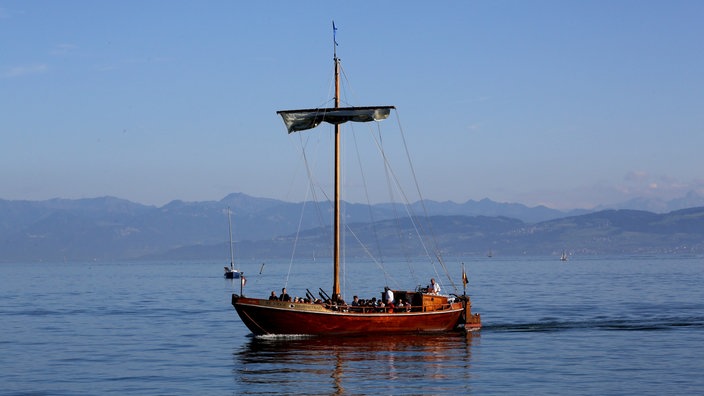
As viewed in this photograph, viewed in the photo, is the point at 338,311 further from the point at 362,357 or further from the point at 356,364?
the point at 356,364

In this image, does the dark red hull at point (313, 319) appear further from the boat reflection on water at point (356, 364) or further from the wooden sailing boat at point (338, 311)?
the boat reflection on water at point (356, 364)

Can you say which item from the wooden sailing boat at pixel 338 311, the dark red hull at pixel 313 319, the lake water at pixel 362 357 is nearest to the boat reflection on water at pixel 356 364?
the lake water at pixel 362 357

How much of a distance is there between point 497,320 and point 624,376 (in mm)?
33923

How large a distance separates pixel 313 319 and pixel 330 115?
14.0m

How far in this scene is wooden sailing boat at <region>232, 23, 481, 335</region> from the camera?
6031 centimetres

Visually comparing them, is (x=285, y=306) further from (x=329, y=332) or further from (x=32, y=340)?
(x=32, y=340)

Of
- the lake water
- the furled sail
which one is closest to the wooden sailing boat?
the furled sail

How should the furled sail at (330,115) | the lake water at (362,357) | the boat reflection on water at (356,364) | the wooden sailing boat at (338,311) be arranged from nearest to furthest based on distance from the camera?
the boat reflection on water at (356,364)
the lake water at (362,357)
the wooden sailing boat at (338,311)
the furled sail at (330,115)

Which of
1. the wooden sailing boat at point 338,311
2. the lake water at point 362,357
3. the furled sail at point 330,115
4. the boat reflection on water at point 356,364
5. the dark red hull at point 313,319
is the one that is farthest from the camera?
the furled sail at point 330,115

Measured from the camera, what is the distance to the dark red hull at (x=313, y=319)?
197 feet

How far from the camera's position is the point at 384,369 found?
49.3m

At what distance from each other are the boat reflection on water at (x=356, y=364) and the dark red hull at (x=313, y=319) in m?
0.60

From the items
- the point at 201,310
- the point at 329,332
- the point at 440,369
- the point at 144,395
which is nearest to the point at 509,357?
the point at 440,369

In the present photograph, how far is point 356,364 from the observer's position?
51.2 m
